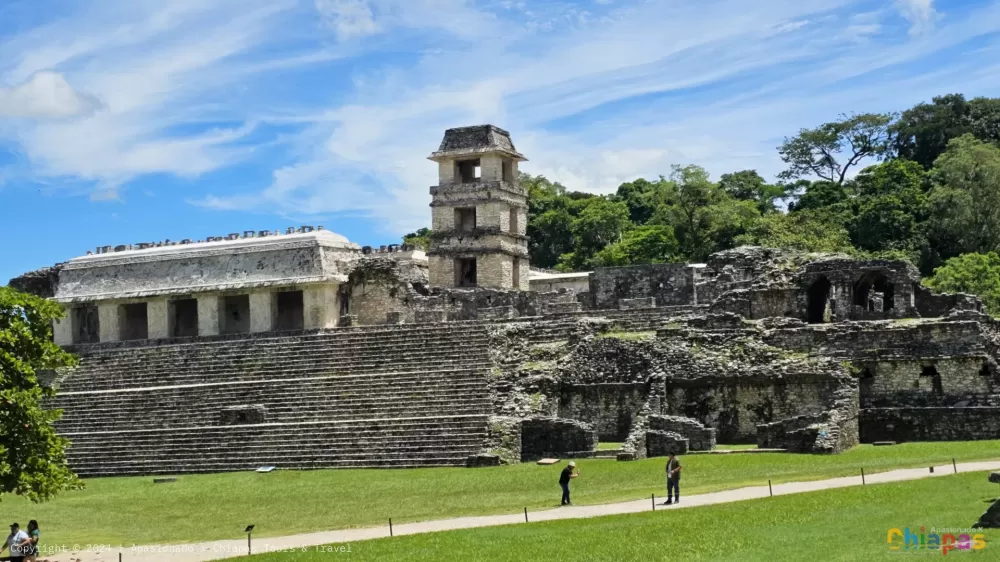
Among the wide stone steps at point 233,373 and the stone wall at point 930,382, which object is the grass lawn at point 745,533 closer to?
the stone wall at point 930,382

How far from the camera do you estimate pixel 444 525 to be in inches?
828

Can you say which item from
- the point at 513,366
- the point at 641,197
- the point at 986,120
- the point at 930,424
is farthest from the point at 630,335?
the point at 641,197

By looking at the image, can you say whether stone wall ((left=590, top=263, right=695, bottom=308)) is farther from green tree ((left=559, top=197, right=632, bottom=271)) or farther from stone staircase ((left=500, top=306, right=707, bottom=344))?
green tree ((left=559, top=197, right=632, bottom=271))

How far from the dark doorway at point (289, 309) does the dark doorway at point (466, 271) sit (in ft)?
→ 20.8

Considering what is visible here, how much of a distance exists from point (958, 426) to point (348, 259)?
74.5ft

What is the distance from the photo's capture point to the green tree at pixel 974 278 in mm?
47969

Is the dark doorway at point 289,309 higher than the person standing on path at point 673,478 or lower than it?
higher

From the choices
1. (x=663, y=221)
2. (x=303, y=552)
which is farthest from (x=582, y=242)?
(x=303, y=552)

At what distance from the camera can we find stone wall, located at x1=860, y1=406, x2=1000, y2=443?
95.5 ft

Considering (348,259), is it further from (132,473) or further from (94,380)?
(132,473)

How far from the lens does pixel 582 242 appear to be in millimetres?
75125

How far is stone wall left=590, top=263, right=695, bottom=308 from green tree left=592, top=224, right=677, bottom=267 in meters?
25.1

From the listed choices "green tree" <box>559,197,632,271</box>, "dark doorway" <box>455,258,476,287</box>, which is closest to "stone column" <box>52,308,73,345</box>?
"dark doorway" <box>455,258,476,287</box>

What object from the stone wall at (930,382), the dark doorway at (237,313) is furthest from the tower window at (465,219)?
the stone wall at (930,382)
